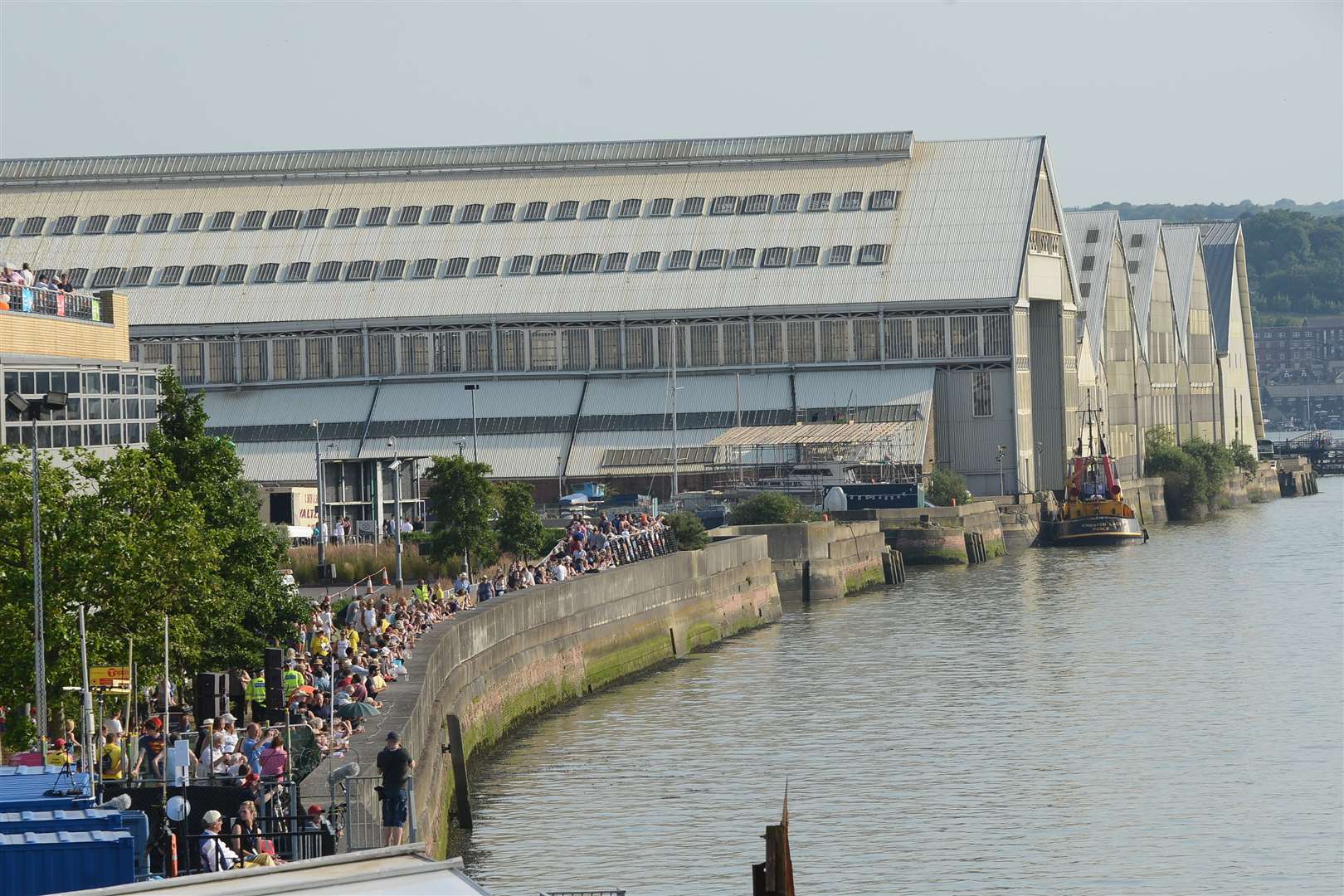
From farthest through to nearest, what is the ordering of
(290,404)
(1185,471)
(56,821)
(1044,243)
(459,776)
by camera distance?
(1185,471)
(1044,243)
(290,404)
(459,776)
(56,821)

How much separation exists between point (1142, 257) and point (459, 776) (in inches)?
4586

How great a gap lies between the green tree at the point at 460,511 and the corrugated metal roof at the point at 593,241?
1556 inches

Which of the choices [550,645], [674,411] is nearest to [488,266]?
[674,411]

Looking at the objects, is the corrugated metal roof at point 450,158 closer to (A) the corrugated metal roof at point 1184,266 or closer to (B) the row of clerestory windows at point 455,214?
(B) the row of clerestory windows at point 455,214

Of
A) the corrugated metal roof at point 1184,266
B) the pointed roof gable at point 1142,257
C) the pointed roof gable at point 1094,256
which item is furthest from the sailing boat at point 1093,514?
the corrugated metal roof at point 1184,266

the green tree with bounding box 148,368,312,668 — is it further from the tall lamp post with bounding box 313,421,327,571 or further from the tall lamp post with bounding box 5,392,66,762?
the tall lamp post with bounding box 313,421,327,571

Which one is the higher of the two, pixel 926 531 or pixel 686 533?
pixel 686 533

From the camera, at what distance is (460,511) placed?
6969 cm


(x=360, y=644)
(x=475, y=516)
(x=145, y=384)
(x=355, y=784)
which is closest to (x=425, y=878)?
(x=355, y=784)

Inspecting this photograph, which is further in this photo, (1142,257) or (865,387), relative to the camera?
(1142,257)

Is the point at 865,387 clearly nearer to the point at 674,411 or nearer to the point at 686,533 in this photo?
the point at 674,411

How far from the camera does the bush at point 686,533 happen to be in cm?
7456

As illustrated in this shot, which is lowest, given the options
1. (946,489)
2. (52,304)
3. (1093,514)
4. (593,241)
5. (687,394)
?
(1093,514)

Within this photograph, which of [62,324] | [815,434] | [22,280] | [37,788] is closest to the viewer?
[37,788]
